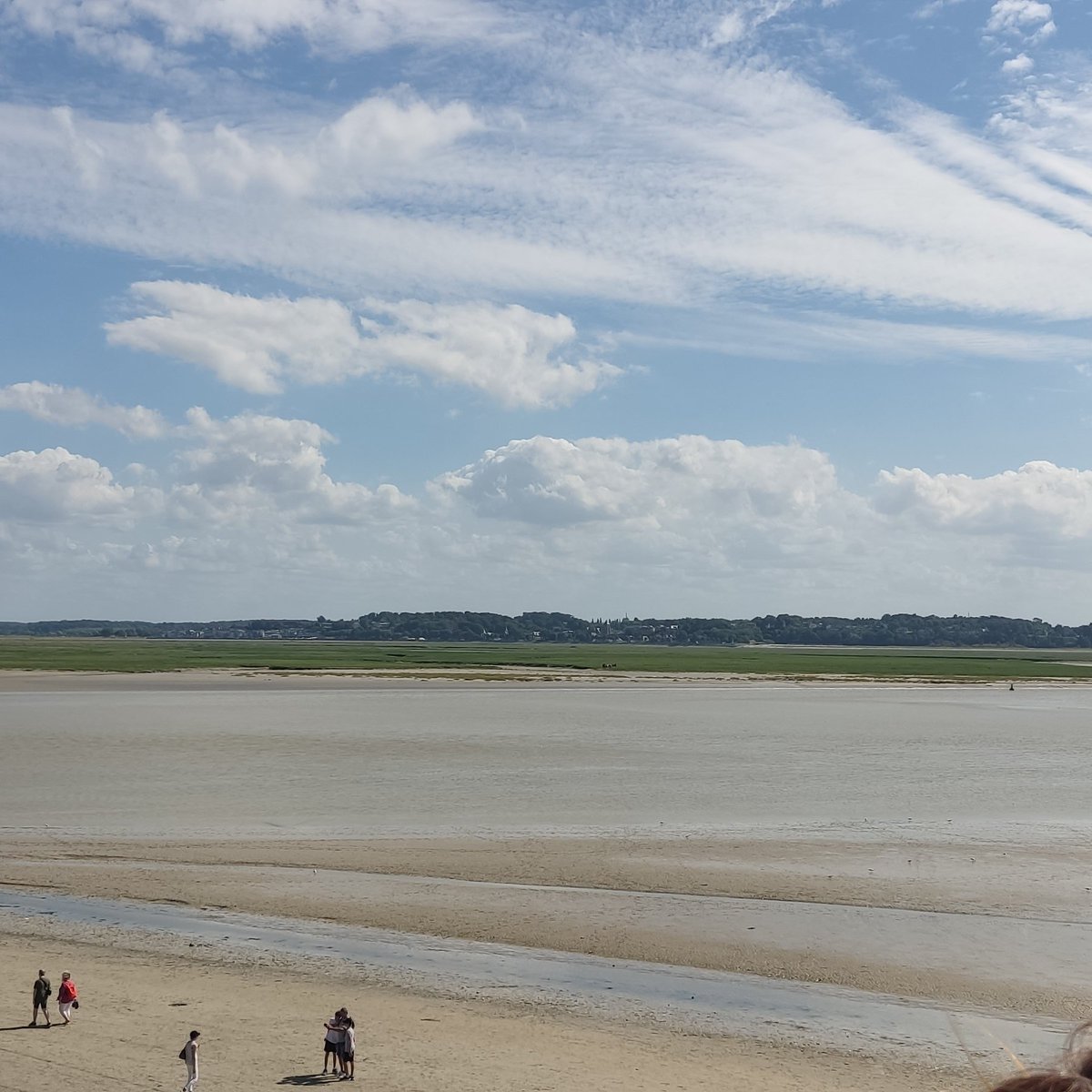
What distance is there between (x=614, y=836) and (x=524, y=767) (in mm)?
12708

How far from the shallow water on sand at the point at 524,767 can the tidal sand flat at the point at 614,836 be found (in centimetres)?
19

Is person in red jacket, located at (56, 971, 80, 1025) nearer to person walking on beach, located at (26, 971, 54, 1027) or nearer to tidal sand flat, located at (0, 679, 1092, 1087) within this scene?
person walking on beach, located at (26, 971, 54, 1027)

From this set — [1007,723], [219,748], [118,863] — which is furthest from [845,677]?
[118,863]

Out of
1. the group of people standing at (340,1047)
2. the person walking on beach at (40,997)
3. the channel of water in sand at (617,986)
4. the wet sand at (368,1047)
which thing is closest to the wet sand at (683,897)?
the channel of water in sand at (617,986)

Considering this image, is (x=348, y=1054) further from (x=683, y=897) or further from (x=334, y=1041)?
(x=683, y=897)

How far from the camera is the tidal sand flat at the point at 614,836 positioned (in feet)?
65.2

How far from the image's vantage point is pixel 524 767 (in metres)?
41.1

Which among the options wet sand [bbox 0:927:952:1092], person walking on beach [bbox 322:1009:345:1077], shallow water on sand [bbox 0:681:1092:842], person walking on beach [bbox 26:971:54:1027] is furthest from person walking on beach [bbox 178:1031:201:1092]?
shallow water on sand [bbox 0:681:1092:842]

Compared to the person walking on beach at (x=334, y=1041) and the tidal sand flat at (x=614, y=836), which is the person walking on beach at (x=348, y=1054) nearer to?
the person walking on beach at (x=334, y=1041)

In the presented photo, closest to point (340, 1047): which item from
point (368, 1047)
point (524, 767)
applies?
point (368, 1047)

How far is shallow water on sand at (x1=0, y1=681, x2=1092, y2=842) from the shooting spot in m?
31.1

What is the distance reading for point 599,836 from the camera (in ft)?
93.8

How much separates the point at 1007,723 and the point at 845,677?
163 feet

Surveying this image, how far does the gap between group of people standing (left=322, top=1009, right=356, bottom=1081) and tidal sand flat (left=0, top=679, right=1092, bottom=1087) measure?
5.34 m
